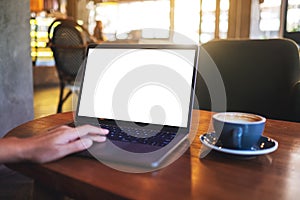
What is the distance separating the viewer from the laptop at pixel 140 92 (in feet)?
2.30

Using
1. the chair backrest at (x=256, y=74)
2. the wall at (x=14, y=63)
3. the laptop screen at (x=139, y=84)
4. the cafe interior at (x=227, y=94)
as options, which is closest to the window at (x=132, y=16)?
the cafe interior at (x=227, y=94)

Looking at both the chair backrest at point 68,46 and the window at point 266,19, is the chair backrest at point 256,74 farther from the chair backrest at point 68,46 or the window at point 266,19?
the window at point 266,19

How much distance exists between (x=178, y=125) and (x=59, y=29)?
233cm

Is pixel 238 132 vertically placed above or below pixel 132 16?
below

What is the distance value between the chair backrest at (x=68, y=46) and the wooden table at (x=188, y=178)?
7.47 ft

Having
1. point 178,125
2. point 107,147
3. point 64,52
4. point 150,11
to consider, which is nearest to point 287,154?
point 178,125

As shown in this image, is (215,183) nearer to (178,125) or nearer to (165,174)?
(165,174)

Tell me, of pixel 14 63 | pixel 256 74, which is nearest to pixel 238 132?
pixel 256 74

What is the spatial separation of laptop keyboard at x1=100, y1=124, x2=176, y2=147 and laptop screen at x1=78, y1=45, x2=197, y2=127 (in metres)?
0.05

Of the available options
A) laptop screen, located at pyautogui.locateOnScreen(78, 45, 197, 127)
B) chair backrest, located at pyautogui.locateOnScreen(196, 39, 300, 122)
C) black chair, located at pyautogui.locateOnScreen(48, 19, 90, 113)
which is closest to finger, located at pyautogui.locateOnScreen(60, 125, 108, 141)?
laptop screen, located at pyautogui.locateOnScreen(78, 45, 197, 127)

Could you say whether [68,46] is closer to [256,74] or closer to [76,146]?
[256,74]

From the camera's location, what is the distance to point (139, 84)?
798mm

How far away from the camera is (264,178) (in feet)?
1.59

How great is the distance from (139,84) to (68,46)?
6.80 feet
